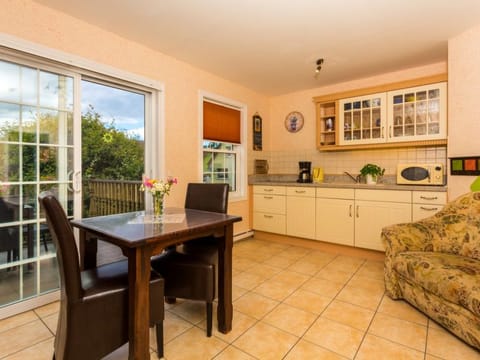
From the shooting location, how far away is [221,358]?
156 cm

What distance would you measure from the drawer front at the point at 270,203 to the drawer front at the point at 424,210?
1609 millimetres

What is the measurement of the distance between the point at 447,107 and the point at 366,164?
112 cm

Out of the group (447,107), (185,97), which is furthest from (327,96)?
(185,97)

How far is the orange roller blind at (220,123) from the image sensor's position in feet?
11.8

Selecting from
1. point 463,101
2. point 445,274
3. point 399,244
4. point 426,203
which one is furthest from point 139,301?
point 463,101

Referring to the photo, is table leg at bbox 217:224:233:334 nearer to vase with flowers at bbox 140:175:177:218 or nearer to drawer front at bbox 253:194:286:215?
vase with flowers at bbox 140:175:177:218

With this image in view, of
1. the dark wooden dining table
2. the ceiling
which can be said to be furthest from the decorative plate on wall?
the dark wooden dining table

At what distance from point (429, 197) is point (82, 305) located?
324 centimetres

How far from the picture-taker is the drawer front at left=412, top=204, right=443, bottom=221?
2.85 m

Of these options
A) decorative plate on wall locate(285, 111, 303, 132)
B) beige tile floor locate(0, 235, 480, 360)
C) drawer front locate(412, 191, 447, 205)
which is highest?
decorative plate on wall locate(285, 111, 303, 132)

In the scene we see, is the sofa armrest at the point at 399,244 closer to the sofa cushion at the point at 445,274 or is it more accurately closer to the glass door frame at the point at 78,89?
the sofa cushion at the point at 445,274

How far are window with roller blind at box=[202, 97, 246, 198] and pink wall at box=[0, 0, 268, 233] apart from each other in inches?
7.2

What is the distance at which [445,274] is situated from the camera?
1769mm

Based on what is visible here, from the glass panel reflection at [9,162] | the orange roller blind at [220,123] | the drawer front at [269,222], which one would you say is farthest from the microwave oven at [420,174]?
the glass panel reflection at [9,162]
